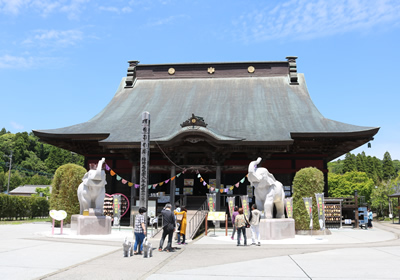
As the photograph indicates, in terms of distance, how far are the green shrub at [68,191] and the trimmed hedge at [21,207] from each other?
377 inches

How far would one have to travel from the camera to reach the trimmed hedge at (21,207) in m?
28.5

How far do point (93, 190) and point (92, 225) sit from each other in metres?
1.57

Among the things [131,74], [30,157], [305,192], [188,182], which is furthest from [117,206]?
[30,157]

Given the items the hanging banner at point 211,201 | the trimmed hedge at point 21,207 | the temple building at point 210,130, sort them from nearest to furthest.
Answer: the hanging banner at point 211,201 < the temple building at point 210,130 < the trimmed hedge at point 21,207

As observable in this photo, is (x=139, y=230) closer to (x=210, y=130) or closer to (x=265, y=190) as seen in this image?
(x=265, y=190)

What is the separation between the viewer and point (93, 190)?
56.0 feet

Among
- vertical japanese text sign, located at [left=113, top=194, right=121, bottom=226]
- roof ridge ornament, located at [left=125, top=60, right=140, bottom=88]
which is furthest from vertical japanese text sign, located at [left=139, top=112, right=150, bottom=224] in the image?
roof ridge ornament, located at [left=125, top=60, right=140, bottom=88]

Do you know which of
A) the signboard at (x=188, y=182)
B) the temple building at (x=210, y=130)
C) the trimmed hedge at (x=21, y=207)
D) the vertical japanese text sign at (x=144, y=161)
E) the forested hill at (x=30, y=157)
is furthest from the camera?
the forested hill at (x=30, y=157)

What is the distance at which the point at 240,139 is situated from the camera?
21031 millimetres

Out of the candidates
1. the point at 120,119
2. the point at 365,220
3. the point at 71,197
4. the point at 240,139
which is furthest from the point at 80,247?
the point at 365,220

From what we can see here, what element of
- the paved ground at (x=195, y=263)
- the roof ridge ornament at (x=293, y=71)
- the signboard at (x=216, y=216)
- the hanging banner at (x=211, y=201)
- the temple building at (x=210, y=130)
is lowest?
the paved ground at (x=195, y=263)

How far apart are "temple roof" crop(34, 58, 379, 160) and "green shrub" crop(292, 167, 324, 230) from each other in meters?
3.00

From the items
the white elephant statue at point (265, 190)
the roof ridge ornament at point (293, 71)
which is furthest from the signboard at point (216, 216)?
the roof ridge ornament at point (293, 71)

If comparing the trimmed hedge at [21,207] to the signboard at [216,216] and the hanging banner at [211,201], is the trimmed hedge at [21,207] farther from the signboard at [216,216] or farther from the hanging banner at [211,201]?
the signboard at [216,216]
